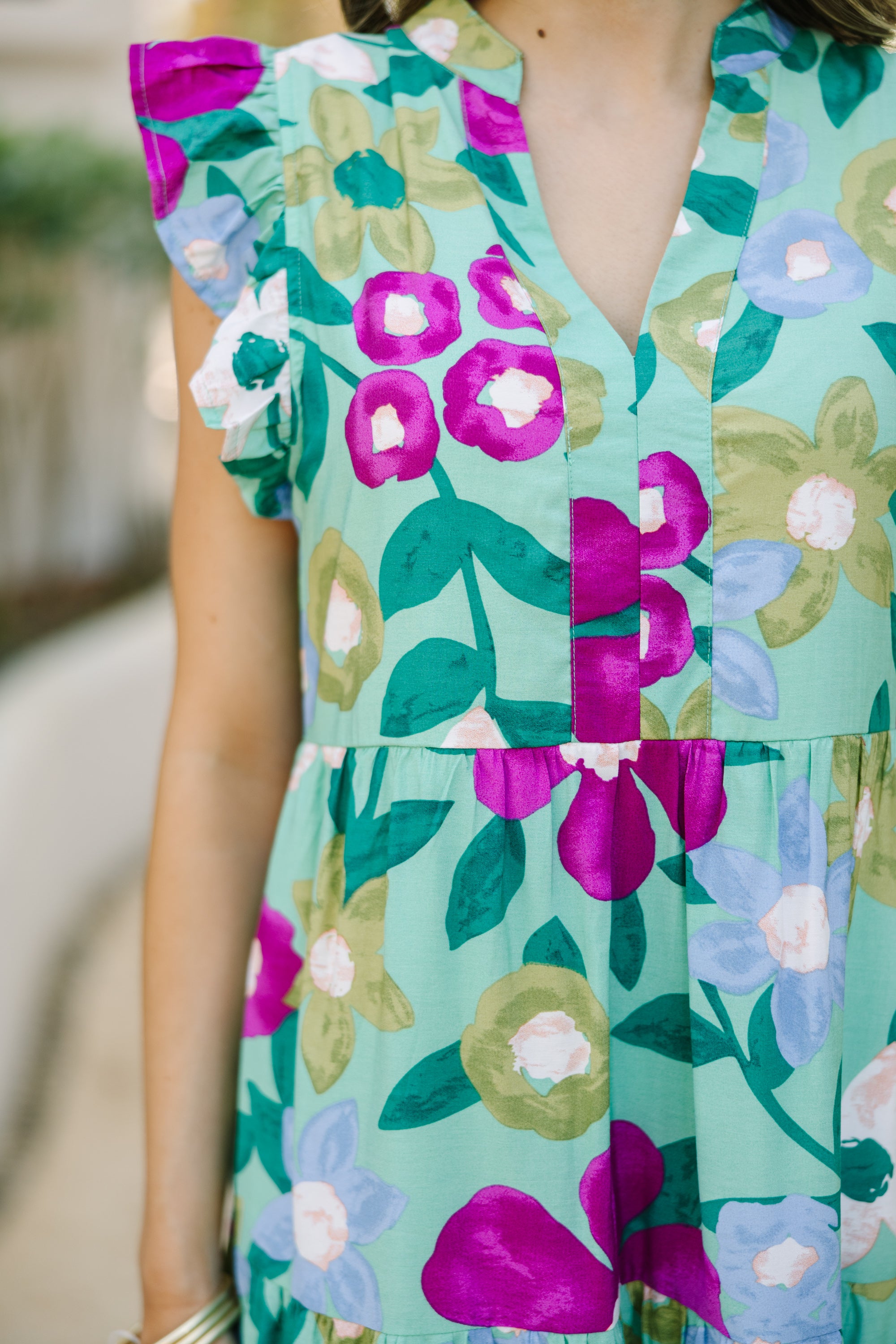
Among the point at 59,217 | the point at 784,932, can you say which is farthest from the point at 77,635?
the point at 784,932

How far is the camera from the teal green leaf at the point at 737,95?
2.94 ft

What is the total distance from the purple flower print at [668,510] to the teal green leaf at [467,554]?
0.19ft

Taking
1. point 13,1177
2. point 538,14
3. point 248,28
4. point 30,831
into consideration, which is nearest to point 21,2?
point 248,28

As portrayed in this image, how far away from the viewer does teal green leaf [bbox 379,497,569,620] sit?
79cm

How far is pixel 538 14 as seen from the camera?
0.94 m

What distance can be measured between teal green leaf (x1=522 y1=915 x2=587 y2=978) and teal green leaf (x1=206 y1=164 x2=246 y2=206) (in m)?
0.57

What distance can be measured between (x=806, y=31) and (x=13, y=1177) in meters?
2.72

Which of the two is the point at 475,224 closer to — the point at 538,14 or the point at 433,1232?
the point at 538,14

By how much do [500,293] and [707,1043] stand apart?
0.53 m

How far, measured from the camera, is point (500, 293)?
0.81m

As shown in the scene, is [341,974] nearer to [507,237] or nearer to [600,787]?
[600,787]

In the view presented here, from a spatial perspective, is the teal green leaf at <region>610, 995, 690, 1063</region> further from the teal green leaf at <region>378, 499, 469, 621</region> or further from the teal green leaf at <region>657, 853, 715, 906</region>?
the teal green leaf at <region>378, 499, 469, 621</region>

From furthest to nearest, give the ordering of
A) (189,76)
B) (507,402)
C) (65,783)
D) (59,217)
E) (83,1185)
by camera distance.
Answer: (59,217) → (65,783) → (83,1185) → (189,76) → (507,402)

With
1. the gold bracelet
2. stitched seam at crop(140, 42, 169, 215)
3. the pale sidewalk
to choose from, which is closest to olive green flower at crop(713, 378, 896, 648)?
stitched seam at crop(140, 42, 169, 215)
